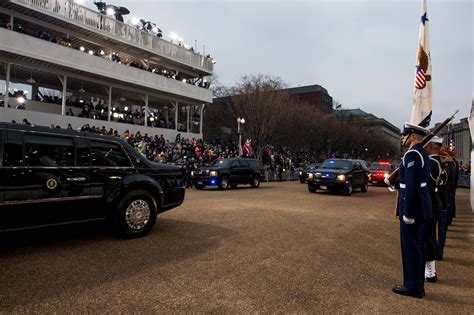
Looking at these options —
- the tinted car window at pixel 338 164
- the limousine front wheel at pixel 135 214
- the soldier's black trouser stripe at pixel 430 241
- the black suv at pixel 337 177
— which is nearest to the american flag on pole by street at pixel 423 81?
the black suv at pixel 337 177

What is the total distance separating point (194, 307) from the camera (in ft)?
11.7

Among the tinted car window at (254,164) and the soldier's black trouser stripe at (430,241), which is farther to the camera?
the tinted car window at (254,164)

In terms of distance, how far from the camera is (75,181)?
5.60 m

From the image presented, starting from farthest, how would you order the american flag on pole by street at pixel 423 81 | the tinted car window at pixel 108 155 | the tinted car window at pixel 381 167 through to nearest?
the tinted car window at pixel 381 167
the american flag on pole by street at pixel 423 81
the tinted car window at pixel 108 155

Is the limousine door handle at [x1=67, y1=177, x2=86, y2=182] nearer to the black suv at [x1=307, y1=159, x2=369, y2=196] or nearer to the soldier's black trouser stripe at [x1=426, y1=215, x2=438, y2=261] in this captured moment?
the soldier's black trouser stripe at [x1=426, y1=215, x2=438, y2=261]

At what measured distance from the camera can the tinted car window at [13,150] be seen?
489 cm

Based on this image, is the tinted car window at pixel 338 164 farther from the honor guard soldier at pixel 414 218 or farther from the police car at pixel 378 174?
the honor guard soldier at pixel 414 218

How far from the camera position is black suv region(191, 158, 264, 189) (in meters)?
17.9

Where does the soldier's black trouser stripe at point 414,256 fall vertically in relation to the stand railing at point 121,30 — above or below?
below

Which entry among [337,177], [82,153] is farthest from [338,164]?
[82,153]

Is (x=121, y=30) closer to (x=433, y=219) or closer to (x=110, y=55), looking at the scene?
(x=110, y=55)

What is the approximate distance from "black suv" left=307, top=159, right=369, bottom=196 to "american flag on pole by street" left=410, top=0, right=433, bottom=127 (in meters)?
4.46

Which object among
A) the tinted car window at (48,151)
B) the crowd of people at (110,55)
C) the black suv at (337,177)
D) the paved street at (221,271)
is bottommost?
the paved street at (221,271)

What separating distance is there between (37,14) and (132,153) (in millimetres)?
21345
